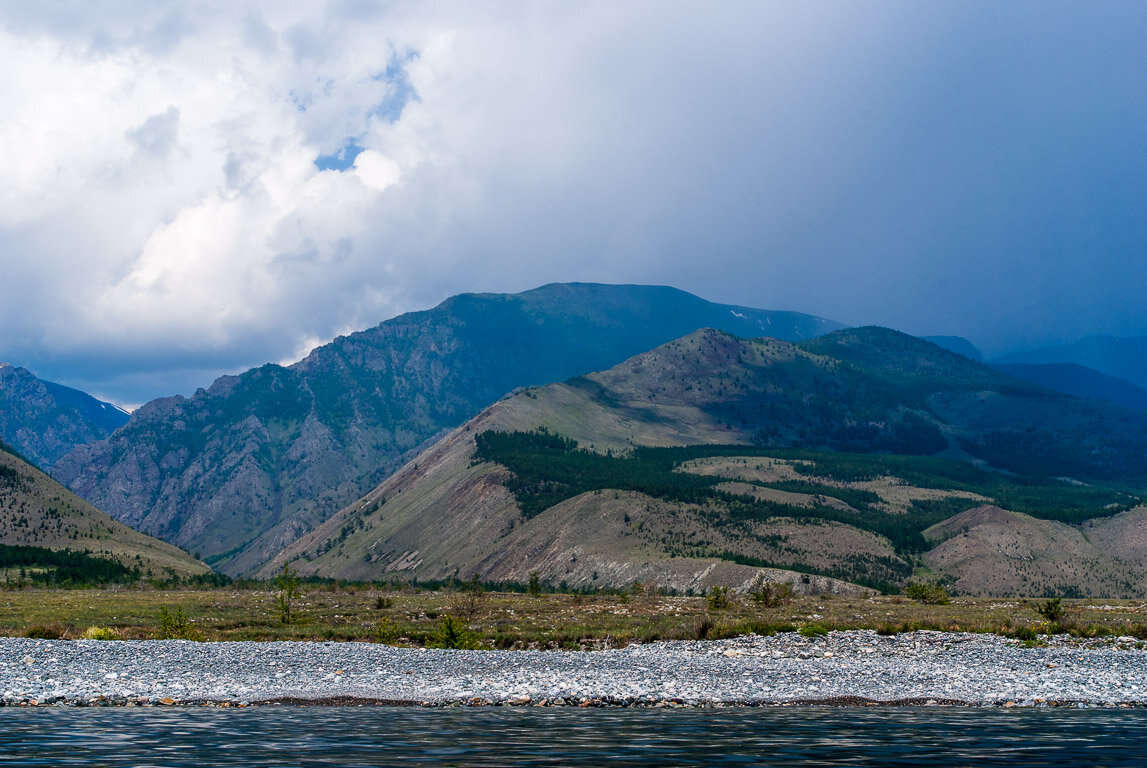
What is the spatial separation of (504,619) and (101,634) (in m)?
26.4

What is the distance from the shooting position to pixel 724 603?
77688mm

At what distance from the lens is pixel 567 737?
2523cm

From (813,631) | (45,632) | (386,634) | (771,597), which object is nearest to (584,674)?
(386,634)

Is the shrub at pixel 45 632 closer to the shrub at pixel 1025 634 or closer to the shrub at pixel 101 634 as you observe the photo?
the shrub at pixel 101 634

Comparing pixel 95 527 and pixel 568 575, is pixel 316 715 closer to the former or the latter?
pixel 568 575

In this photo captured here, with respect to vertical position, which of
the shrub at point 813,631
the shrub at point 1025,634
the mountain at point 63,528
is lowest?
the shrub at point 1025,634

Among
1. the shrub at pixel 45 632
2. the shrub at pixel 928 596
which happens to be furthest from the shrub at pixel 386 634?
the shrub at pixel 928 596

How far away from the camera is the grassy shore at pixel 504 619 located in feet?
174

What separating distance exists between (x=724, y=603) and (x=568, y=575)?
98.5 meters

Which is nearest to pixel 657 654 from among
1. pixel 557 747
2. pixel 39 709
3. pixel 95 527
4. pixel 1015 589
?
pixel 557 747

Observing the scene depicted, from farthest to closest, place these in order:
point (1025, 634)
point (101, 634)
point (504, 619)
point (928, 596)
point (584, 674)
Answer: point (928, 596) < point (504, 619) < point (1025, 634) < point (101, 634) < point (584, 674)

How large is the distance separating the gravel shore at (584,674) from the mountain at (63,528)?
4725 inches

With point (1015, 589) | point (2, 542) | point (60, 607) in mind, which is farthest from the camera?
point (1015, 589)

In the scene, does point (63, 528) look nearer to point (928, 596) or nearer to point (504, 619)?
point (504, 619)
